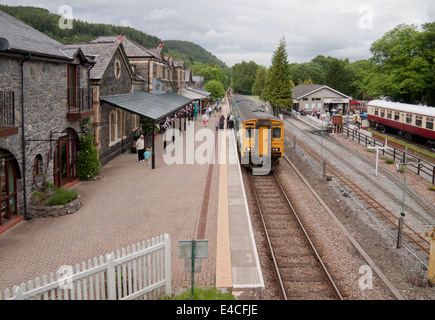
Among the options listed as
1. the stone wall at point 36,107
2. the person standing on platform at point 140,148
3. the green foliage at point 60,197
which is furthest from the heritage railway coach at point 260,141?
the green foliage at point 60,197

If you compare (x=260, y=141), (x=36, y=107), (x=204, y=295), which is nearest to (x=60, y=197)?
(x=36, y=107)

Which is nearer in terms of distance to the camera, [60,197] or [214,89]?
[60,197]

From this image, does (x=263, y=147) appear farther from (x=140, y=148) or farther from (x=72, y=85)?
(x=72, y=85)

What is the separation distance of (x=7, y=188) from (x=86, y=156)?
531cm

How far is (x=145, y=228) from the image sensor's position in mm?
10906

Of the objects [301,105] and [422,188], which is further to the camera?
[301,105]

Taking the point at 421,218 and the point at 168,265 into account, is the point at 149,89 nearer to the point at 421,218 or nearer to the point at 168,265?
the point at 421,218

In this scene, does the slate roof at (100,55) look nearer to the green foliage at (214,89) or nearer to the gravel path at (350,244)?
the gravel path at (350,244)

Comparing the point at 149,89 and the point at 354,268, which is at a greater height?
the point at 149,89

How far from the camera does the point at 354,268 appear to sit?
954 centimetres

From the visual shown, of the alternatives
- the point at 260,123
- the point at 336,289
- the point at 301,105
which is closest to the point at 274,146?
the point at 260,123

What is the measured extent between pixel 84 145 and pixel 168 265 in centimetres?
1004

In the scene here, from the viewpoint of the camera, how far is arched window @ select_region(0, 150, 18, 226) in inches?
416

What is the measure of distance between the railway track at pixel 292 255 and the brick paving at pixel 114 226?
1795 millimetres
